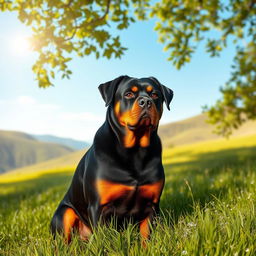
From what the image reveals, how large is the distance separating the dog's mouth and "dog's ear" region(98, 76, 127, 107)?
0.40 m

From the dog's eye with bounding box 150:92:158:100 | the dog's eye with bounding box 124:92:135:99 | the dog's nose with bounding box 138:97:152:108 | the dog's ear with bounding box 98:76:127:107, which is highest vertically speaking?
the dog's ear with bounding box 98:76:127:107

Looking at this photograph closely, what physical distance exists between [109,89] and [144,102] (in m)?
0.52

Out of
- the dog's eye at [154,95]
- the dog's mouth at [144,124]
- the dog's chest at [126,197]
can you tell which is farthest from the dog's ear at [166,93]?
the dog's chest at [126,197]

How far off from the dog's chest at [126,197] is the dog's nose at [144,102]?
0.88 meters

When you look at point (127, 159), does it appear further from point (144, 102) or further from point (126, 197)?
point (144, 102)

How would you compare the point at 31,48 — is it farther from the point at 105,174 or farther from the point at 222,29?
the point at 222,29

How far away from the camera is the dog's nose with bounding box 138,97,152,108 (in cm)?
370

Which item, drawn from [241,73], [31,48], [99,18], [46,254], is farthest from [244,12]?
[46,254]

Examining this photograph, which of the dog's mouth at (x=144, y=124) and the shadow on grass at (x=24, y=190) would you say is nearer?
the dog's mouth at (x=144, y=124)

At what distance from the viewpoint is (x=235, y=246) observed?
3.06 metres

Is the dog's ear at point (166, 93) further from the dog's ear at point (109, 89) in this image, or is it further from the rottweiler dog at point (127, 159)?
the dog's ear at point (109, 89)

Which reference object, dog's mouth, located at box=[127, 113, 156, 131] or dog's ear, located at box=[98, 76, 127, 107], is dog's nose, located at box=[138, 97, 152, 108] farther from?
dog's ear, located at box=[98, 76, 127, 107]

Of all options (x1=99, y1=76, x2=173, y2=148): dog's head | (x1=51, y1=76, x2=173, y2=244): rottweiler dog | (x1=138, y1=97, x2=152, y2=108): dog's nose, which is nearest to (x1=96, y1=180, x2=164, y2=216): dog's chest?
(x1=51, y1=76, x2=173, y2=244): rottweiler dog

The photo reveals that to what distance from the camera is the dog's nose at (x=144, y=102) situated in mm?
→ 3703
